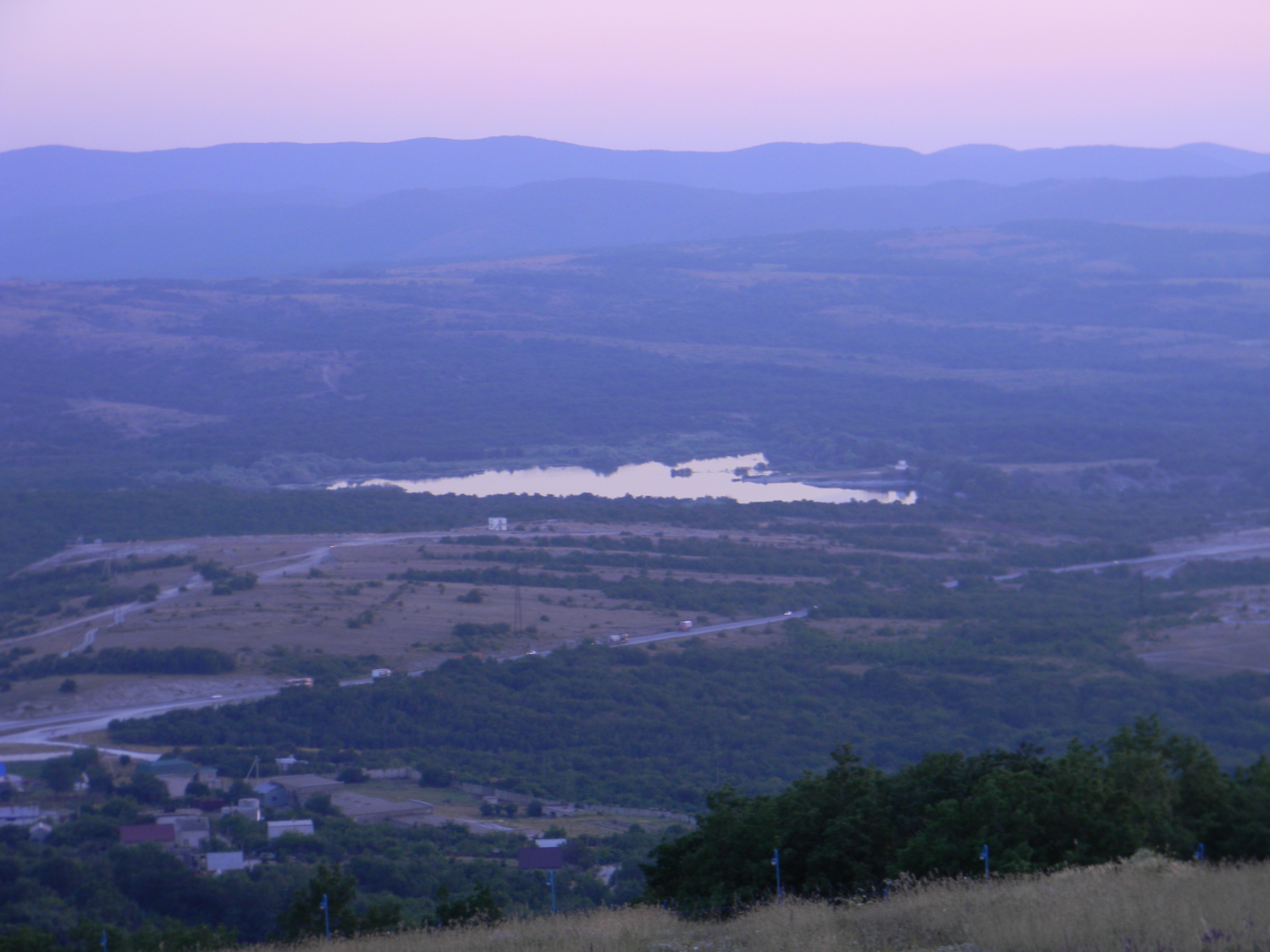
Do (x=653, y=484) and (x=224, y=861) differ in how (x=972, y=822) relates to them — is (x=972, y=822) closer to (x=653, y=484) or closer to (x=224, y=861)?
(x=224, y=861)

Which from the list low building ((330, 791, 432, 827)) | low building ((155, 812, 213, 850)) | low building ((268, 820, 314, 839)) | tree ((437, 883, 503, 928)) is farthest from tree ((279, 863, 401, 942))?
low building ((330, 791, 432, 827))

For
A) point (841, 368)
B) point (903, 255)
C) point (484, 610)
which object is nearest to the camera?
point (484, 610)

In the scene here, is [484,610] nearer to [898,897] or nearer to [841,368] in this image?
[898,897]

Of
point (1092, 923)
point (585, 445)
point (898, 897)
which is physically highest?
point (1092, 923)

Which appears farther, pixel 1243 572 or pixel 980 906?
pixel 1243 572

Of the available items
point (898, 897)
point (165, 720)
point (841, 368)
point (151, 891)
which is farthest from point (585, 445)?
point (898, 897)

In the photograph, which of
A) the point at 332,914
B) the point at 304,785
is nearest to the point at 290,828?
the point at 304,785
